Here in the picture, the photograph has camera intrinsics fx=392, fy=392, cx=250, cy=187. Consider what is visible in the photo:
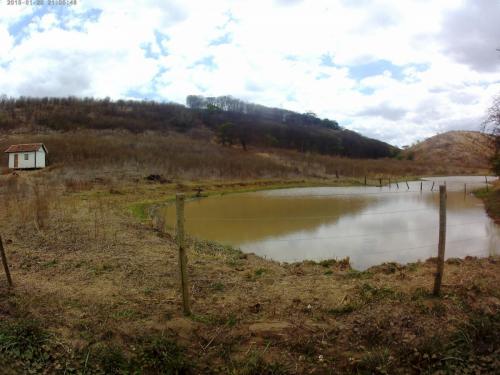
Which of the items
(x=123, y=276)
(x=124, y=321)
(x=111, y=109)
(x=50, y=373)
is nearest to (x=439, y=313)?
(x=124, y=321)

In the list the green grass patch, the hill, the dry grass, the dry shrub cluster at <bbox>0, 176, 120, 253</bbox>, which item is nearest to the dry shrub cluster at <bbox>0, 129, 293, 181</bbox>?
the dry grass

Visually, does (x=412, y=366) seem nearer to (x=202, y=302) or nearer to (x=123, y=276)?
(x=202, y=302)

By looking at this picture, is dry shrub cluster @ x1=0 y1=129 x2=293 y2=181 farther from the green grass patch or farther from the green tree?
the green grass patch

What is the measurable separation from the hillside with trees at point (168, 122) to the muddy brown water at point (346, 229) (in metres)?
55.2

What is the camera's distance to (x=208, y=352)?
14.9ft

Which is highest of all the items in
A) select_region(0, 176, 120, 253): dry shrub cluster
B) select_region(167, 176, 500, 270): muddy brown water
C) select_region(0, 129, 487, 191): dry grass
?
select_region(0, 129, 487, 191): dry grass

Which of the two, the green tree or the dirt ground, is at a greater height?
the green tree

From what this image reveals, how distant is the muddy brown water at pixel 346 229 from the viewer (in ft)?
40.1

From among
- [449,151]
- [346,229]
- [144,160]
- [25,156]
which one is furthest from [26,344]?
[449,151]

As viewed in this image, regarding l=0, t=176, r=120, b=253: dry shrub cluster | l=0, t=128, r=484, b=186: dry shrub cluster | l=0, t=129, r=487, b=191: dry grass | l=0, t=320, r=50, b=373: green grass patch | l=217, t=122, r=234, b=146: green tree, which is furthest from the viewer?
l=217, t=122, r=234, b=146: green tree

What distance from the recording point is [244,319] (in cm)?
526

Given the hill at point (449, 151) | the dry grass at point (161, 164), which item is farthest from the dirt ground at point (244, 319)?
the hill at point (449, 151)

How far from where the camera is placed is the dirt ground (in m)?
4.28

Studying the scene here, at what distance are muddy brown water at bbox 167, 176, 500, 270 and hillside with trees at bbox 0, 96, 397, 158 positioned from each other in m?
55.2
